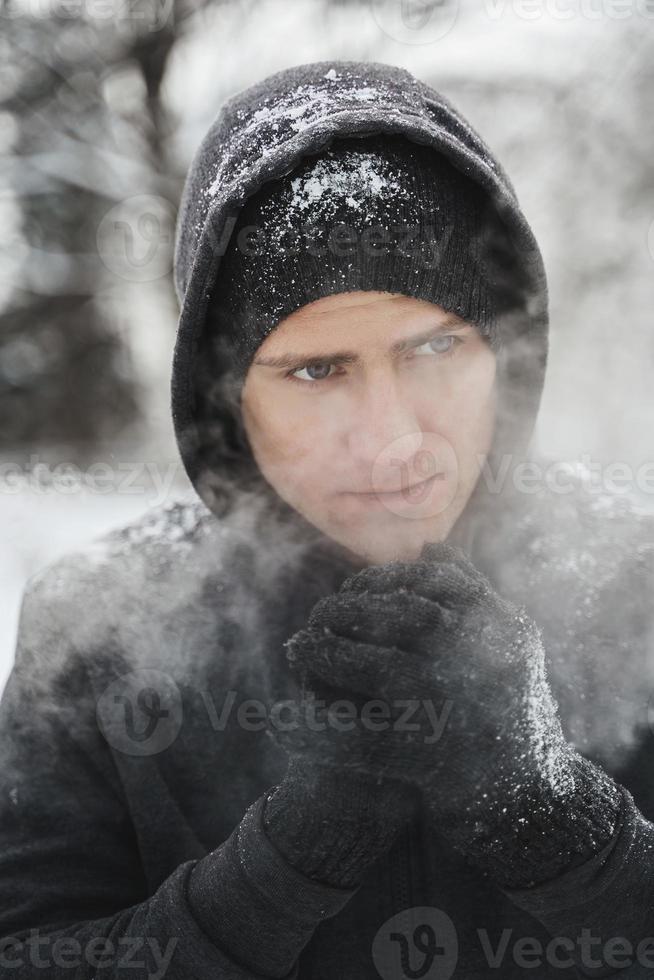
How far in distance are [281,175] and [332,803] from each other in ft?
3.83

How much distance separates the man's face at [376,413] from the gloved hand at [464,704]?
0.34 metres

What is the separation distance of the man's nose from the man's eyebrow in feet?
0.21

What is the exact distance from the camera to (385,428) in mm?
1459

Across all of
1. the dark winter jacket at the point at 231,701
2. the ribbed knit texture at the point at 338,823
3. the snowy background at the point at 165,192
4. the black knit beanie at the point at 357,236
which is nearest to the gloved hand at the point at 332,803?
the ribbed knit texture at the point at 338,823

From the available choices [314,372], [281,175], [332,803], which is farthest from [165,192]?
[332,803]

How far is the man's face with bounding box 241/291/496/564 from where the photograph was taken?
146 centimetres

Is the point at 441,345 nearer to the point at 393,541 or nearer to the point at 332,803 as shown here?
the point at 393,541

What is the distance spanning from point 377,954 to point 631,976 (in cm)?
51

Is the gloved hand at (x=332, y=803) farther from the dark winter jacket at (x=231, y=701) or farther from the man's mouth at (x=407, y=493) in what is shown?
the man's mouth at (x=407, y=493)

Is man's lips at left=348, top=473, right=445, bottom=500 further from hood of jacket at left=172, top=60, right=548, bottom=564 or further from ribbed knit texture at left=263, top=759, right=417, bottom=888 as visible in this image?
ribbed knit texture at left=263, top=759, right=417, bottom=888

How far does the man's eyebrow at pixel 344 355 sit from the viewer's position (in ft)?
4.76

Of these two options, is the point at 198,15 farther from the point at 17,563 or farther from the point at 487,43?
the point at 17,563

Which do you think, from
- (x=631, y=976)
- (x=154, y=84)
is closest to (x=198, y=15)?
(x=154, y=84)

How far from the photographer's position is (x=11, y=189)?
382 inches
